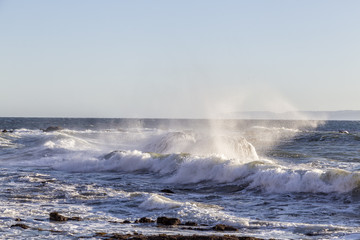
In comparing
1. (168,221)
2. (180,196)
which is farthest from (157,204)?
(180,196)

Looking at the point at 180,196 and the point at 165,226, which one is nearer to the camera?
the point at 165,226

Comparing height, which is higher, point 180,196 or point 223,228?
point 223,228

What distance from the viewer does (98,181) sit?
19.3 metres

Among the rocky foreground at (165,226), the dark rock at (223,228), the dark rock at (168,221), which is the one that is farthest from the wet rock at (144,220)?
the dark rock at (223,228)

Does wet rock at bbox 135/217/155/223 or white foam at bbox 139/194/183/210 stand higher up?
white foam at bbox 139/194/183/210

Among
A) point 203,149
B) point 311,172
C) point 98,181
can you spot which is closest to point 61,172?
point 98,181

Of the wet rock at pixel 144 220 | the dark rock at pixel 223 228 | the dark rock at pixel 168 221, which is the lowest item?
the wet rock at pixel 144 220

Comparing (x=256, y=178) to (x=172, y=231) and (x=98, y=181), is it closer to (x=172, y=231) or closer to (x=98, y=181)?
(x=98, y=181)

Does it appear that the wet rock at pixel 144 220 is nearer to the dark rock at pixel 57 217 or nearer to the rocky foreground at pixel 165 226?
the rocky foreground at pixel 165 226

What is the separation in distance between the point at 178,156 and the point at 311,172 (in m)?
7.87

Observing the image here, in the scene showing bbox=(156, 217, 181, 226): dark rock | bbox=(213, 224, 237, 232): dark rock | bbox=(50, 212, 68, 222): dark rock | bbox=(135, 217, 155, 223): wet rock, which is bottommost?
bbox=(50, 212, 68, 222): dark rock

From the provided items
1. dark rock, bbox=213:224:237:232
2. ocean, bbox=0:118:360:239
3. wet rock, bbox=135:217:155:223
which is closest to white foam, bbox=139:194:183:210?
ocean, bbox=0:118:360:239

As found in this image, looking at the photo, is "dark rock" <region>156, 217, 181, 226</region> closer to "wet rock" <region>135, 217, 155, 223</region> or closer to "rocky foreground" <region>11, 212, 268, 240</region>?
"rocky foreground" <region>11, 212, 268, 240</region>

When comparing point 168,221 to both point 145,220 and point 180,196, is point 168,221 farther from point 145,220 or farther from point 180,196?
point 180,196
